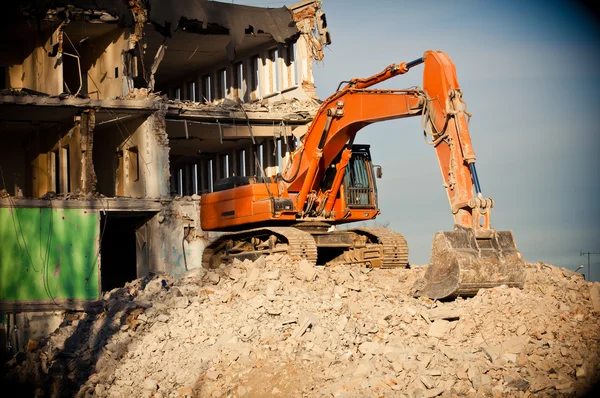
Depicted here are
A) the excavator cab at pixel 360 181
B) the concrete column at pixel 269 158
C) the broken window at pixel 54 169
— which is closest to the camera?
the excavator cab at pixel 360 181

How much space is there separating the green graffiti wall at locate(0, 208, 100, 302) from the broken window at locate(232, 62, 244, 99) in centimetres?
993

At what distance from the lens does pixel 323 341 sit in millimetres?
13727

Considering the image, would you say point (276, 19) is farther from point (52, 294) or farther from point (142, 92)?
point (52, 294)

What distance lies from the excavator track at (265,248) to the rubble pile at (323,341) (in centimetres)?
48

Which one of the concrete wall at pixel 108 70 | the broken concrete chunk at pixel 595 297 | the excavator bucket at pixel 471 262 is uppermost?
the concrete wall at pixel 108 70

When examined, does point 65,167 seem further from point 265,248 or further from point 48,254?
point 265,248

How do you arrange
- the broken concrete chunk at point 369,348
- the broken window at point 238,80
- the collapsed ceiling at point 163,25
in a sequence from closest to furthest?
the broken concrete chunk at point 369,348, the collapsed ceiling at point 163,25, the broken window at point 238,80

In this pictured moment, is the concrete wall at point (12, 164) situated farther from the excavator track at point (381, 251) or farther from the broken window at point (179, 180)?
the excavator track at point (381, 251)

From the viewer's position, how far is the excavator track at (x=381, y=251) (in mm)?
19625

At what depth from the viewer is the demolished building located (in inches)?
818

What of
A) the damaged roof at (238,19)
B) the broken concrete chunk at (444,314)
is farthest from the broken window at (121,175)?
the broken concrete chunk at (444,314)

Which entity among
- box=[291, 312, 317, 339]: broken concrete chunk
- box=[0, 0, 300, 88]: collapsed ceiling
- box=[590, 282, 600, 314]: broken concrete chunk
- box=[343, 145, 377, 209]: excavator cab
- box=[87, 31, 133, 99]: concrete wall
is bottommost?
box=[291, 312, 317, 339]: broken concrete chunk

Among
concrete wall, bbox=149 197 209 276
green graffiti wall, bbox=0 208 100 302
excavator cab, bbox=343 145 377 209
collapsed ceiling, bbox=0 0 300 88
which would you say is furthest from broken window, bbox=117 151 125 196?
excavator cab, bbox=343 145 377 209

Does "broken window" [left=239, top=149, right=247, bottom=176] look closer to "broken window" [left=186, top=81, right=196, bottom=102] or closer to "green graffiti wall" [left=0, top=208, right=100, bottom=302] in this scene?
"broken window" [left=186, top=81, right=196, bottom=102]
